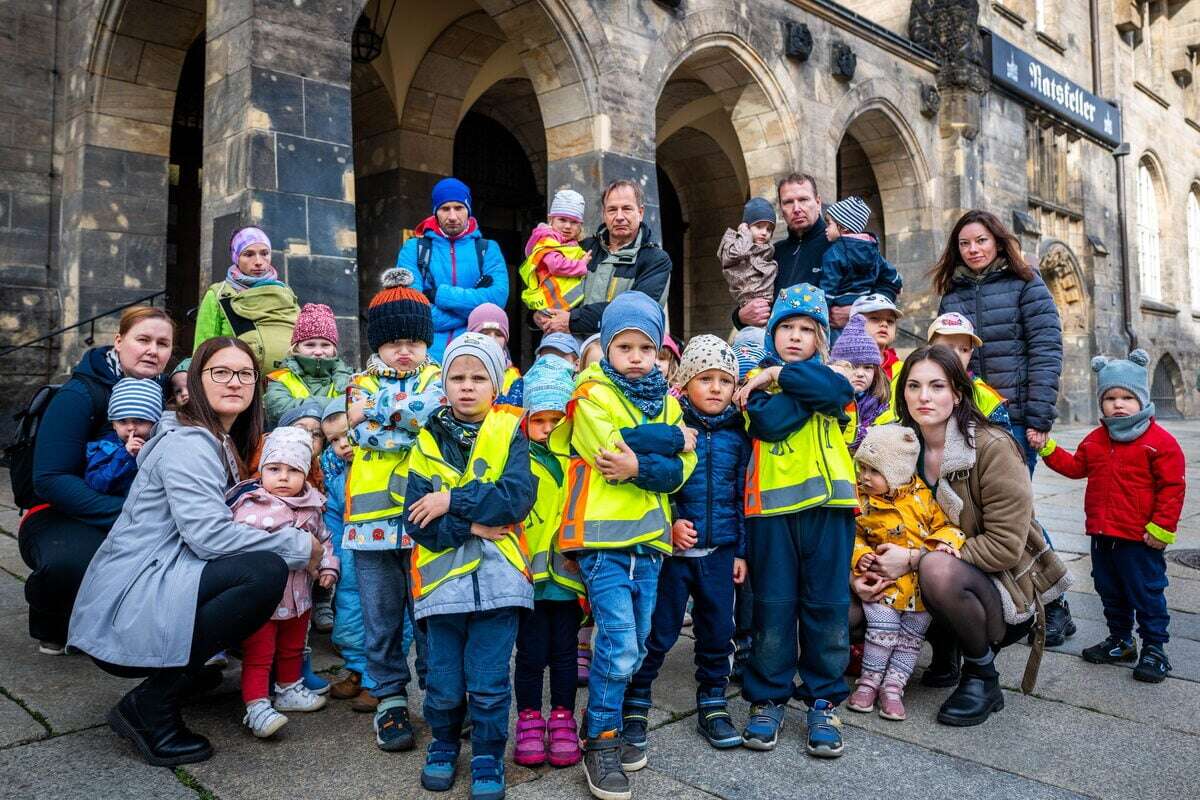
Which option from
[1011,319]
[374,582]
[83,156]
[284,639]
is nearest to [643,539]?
[374,582]

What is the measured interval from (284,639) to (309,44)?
4320 millimetres

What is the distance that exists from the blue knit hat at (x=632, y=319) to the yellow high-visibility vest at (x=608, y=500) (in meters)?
0.14

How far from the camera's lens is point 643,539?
102 inches

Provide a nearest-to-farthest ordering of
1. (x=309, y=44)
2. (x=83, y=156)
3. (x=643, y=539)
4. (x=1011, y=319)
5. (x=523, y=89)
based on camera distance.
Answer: (x=643, y=539)
(x=1011, y=319)
(x=309, y=44)
(x=83, y=156)
(x=523, y=89)

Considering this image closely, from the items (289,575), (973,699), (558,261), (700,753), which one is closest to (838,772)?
(700,753)

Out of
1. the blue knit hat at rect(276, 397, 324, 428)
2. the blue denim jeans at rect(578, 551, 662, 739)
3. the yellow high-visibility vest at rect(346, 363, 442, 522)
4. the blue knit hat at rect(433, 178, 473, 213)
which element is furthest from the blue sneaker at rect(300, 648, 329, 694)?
the blue knit hat at rect(433, 178, 473, 213)

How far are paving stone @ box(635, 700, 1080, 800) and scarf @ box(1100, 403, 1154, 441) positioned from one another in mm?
1667

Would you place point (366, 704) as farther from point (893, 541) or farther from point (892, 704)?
point (893, 541)

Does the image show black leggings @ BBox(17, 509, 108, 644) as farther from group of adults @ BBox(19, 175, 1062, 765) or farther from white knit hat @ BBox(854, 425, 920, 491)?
white knit hat @ BBox(854, 425, 920, 491)

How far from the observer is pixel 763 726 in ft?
8.97

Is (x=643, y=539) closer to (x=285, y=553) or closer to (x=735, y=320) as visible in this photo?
Result: (x=285, y=553)

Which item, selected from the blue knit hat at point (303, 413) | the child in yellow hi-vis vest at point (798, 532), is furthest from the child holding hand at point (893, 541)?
the blue knit hat at point (303, 413)

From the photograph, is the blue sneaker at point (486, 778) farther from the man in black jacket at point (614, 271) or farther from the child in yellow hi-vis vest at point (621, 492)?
the man in black jacket at point (614, 271)

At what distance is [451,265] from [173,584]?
2.44 metres
